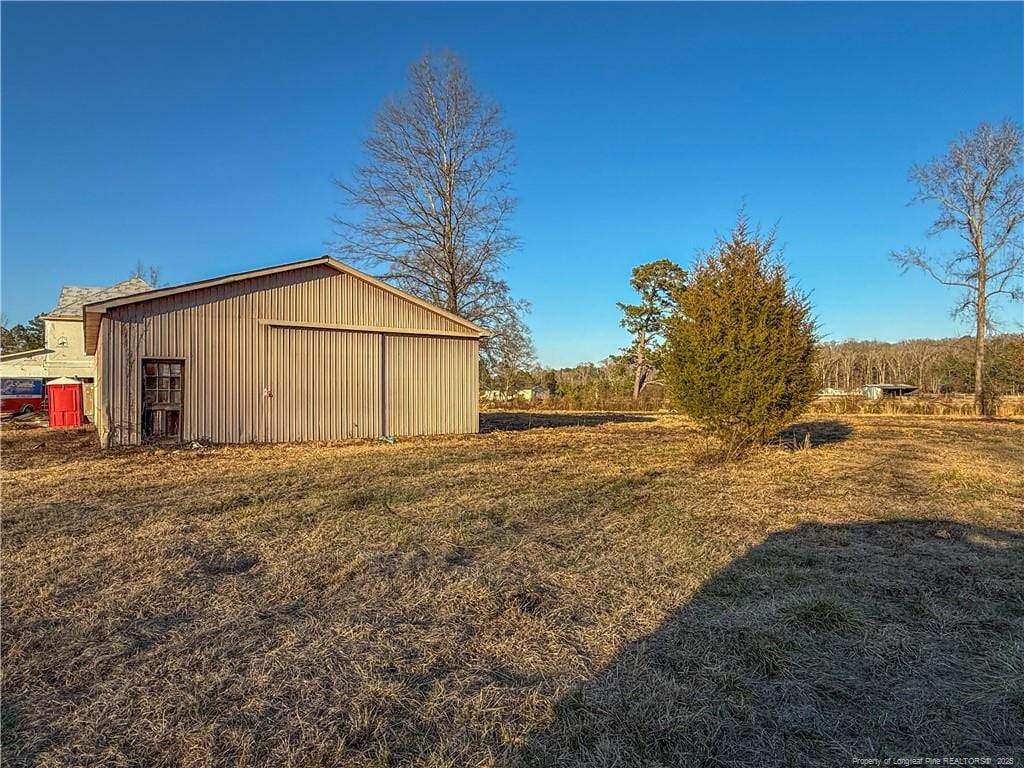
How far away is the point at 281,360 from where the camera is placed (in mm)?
12906

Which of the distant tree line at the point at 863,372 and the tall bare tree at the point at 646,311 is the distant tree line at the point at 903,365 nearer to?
the distant tree line at the point at 863,372

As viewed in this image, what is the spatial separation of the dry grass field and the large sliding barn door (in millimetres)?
6053

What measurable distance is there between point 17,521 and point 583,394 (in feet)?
90.7

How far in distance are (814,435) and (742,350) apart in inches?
290

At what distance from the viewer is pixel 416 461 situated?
978 cm

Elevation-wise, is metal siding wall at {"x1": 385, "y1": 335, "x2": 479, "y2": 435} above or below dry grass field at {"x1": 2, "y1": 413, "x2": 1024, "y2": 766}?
above

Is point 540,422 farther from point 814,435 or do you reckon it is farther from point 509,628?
point 509,628

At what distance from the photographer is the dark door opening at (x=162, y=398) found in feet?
38.5

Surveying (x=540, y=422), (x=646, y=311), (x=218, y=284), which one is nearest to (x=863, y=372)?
(x=646, y=311)

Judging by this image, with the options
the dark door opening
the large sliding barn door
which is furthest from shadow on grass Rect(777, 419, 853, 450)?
the dark door opening

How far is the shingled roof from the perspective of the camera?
2267cm

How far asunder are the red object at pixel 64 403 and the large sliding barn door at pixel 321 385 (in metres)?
10.3

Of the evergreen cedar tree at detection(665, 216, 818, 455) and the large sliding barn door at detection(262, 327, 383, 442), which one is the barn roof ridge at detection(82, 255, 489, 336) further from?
the evergreen cedar tree at detection(665, 216, 818, 455)

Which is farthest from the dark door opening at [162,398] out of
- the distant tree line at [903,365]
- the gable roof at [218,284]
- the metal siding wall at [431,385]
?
the distant tree line at [903,365]
